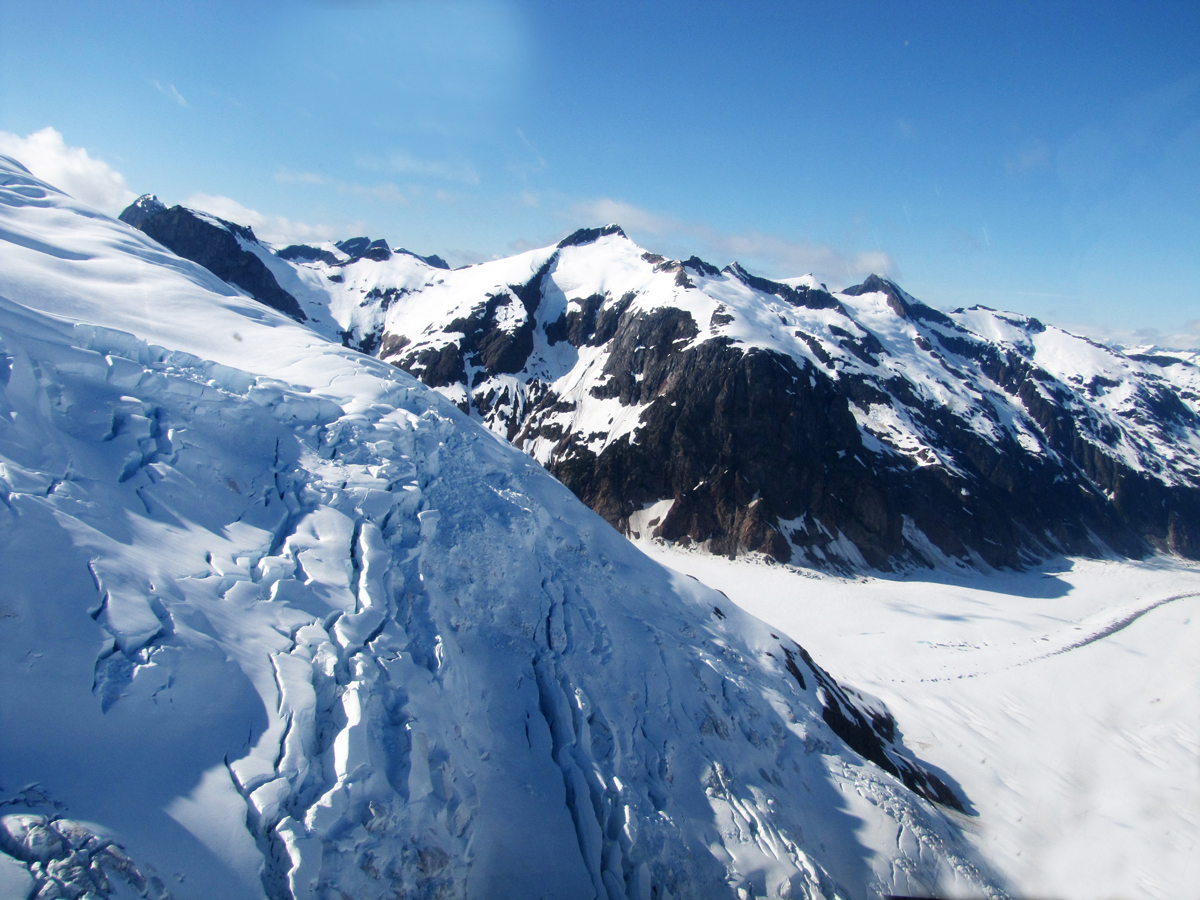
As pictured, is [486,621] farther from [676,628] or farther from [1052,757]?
[1052,757]

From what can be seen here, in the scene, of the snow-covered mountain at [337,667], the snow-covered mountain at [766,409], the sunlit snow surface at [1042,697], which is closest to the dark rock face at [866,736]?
the snow-covered mountain at [337,667]

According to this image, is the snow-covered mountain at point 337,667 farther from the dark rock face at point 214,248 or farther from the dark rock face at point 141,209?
the dark rock face at point 141,209

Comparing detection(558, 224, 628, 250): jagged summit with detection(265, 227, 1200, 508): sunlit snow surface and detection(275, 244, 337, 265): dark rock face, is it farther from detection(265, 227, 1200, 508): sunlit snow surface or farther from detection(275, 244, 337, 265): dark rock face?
detection(275, 244, 337, 265): dark rock face

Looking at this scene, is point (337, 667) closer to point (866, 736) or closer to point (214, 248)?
point (866, 736)

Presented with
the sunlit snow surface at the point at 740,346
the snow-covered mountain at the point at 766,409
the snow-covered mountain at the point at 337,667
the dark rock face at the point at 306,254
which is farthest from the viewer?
the dark rock face at the point at 306,254

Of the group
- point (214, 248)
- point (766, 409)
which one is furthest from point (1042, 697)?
point (214, 248)

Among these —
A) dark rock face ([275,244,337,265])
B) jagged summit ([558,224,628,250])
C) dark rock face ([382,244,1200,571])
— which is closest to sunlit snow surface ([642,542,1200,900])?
dark rock face ([382,244,1200,571])

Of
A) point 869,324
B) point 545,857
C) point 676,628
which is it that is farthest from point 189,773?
point 869,324
